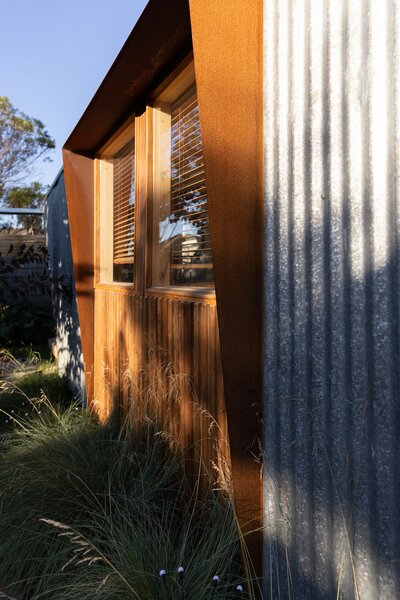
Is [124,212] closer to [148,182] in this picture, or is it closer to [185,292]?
[148,182]

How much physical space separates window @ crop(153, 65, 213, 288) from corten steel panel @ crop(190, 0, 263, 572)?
724mm

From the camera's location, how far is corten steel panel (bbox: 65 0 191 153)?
291cm

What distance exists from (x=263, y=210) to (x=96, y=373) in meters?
3.56

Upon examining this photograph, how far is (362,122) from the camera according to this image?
1.77 m

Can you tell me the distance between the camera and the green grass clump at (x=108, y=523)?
2350 mm

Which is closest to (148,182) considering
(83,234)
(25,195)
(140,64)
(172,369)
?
(140,64)

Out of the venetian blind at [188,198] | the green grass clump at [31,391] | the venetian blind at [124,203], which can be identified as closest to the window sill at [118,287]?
the venetian blind at [124,203]

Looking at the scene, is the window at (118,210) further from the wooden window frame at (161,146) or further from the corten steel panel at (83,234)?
the wooden window frame at (161,146)

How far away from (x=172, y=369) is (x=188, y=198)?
0.98 metres

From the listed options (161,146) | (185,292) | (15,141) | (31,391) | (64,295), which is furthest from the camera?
(15,141)

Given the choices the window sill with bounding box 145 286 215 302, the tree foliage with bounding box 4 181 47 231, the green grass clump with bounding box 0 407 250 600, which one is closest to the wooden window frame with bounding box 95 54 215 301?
the window sill with bounding box 145 286 215 302

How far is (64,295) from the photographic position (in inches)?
287

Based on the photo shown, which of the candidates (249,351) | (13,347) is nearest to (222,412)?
(249,351)

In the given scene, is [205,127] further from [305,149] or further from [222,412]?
[222,412]
